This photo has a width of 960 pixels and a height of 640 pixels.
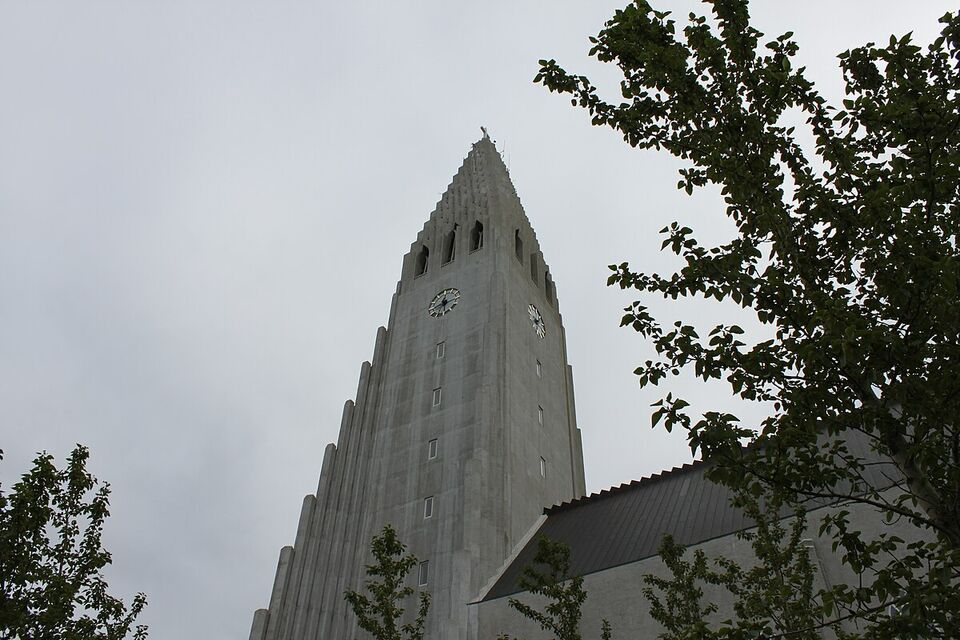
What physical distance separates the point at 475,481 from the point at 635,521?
7210 mm

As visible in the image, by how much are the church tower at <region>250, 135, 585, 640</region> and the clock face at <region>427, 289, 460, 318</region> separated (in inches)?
3.4

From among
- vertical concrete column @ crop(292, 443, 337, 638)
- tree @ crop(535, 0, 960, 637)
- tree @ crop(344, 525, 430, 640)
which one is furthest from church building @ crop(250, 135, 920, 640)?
tree @ crop(535, 0, 960, 637)

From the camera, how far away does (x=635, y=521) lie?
1094 inches

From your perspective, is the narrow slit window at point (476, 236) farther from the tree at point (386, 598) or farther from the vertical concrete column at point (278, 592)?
the tree at point (386, 598)

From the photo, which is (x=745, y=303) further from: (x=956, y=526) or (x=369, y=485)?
(x=369, y=485)

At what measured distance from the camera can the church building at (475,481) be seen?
85.0 feet

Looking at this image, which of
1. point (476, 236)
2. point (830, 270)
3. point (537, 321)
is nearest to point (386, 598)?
point (830, 270)

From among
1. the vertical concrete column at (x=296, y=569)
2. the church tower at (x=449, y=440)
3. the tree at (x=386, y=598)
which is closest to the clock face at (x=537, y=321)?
the church tower at (x=449, y=440)

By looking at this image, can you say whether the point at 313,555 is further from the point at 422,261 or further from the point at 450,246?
the point at 450,246

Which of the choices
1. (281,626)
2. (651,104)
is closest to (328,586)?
(281,626)

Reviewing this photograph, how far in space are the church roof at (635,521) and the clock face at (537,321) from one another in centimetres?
1324

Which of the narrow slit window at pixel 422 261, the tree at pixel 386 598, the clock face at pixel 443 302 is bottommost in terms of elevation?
the tree at pixel 386 598

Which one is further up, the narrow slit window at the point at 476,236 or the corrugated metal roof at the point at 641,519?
the narrow slit window at the point at 476,236

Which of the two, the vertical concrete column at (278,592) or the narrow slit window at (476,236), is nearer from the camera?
the vertical concrete column at (278,592)
